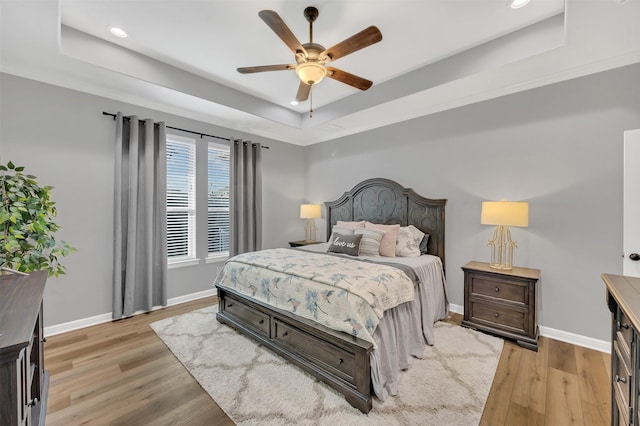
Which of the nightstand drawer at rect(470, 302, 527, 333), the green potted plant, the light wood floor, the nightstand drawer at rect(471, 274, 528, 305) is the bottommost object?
the light wood floor

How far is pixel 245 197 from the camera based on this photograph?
4.54 meters

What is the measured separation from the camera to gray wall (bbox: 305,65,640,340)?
2.56 m

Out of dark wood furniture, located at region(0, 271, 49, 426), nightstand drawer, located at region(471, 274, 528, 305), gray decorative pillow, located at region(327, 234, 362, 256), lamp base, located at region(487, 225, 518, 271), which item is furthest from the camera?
gray decorative pillow, located at region(327, 234, 362, 256)

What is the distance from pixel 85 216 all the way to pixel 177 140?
1.49 meters

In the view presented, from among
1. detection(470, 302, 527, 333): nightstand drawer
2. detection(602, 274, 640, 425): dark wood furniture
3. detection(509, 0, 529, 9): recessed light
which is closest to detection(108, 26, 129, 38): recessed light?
detection(509, 0, 529, 9): recessed light

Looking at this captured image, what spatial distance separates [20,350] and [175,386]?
1.45 meters

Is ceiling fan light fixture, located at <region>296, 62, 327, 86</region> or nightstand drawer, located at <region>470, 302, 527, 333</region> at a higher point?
ceiling fan light fixture, located at <region>296, 62, 327, 86</region>

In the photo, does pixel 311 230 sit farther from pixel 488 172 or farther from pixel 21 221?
pixel 21 221

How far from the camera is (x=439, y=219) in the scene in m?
3.62

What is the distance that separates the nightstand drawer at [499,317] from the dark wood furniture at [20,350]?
3385mm

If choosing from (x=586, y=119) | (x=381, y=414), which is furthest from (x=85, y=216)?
(x=586, y=119)

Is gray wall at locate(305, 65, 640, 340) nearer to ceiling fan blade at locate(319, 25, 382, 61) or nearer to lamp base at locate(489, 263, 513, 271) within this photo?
lamp base at locate(489, 263, 513, 271)

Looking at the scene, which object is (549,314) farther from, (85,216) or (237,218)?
(85,216)

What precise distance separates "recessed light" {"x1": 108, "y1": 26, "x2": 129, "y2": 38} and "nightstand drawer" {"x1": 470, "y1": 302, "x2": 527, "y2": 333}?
4369 mm
